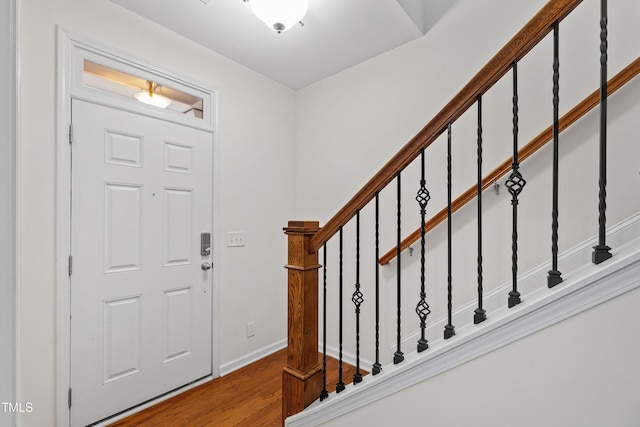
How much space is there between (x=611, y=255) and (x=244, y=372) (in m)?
2.42

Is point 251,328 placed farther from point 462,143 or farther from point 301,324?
point 462,143

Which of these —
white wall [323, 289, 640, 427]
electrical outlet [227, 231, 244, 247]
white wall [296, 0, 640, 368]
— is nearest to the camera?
white wall [323, 289, 640, 427]

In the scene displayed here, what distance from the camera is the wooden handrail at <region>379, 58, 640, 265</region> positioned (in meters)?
1.38

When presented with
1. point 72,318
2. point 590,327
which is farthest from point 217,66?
point 590,327

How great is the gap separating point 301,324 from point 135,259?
1250mm

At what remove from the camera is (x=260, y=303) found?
2652 mm

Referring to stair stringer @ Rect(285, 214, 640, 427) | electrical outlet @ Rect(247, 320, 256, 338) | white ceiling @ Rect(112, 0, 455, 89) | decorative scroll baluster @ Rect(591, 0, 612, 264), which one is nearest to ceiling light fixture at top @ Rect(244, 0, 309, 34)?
white ceiling @ Rect(112, 0, 455, 89)

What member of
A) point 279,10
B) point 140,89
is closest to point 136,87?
point 140,89

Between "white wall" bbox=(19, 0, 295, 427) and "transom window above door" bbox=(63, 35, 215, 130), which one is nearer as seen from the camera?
"white wall" bbox=(19, 0, 295, 427)

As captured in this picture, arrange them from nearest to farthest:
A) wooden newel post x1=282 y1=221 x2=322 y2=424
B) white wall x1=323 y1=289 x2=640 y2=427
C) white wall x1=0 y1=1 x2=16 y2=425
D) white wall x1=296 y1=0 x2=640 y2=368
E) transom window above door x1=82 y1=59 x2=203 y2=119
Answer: white wall x1=0 y1=1 x2=16 y2=425 → white wall x1=323 y1=289 x2=640 y2=427 → wooden newel post x1=282 y1=221 x2=322 y2=424 → white wall x1=296 y1=0 x2=640 y2=368 → transom window above door x1=82 y1=59 x2=203 y2=119

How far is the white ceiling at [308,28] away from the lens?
1.88m

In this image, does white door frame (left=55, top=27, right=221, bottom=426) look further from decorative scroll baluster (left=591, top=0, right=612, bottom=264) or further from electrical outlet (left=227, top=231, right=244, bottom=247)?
decorative scroll baluster (left=591, top=0, right=612, bottom=264)

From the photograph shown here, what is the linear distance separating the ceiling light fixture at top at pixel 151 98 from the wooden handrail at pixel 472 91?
1.54 m

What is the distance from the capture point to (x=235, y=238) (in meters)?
2.46
